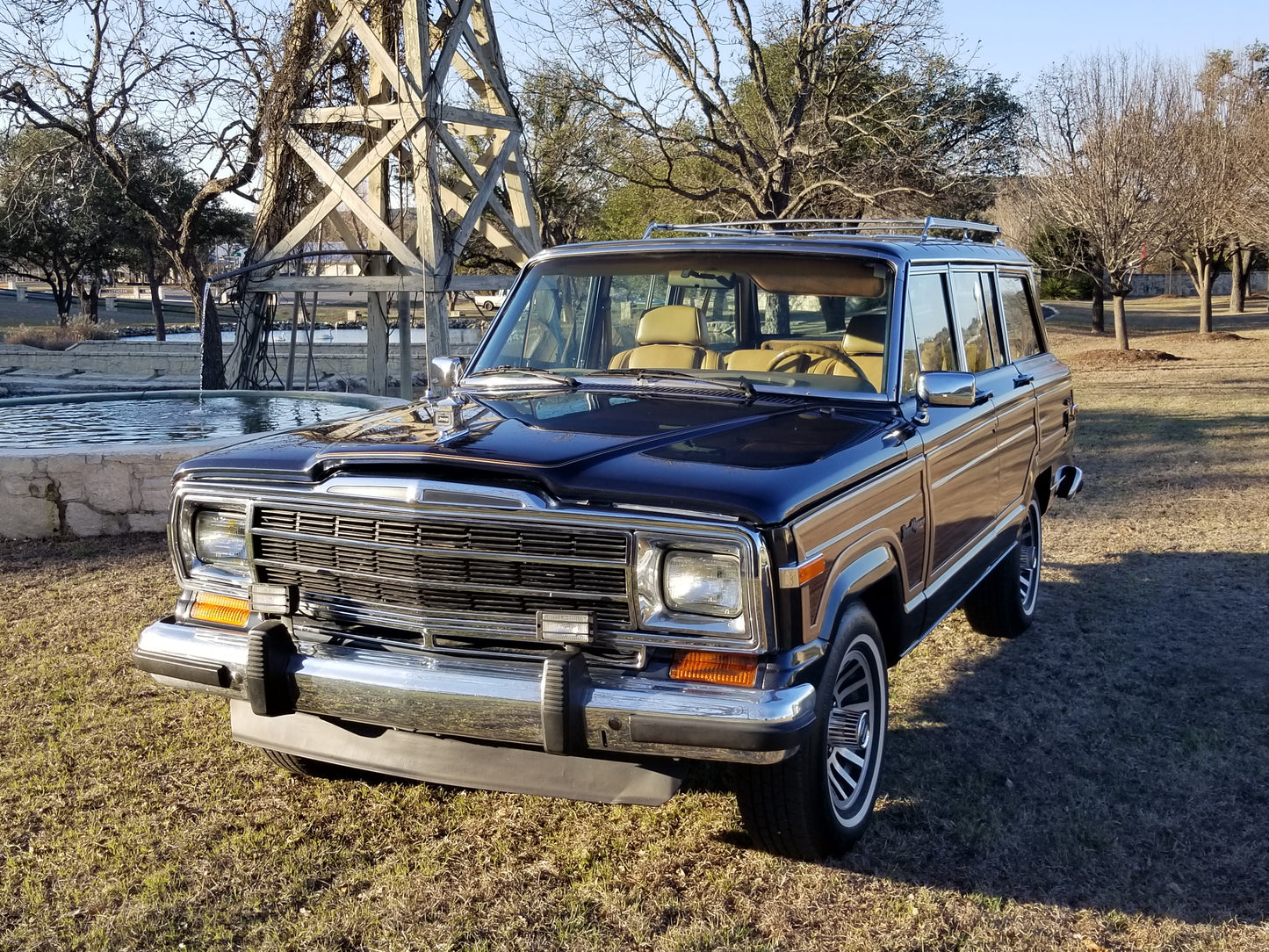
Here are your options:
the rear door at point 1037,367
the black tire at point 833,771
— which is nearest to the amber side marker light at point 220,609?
the black tire at point 833,771

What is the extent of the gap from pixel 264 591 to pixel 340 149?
36.4 ft

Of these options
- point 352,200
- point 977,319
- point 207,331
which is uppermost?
point 352,200

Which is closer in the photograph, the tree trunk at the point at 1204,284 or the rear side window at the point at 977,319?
the rear side window at the point at 977,319

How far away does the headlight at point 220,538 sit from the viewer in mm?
→ 3818

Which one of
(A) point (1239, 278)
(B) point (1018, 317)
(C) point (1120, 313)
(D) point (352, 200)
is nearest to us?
(B) point (1018, 317)

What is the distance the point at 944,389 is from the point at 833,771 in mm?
1453

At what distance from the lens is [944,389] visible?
4312mm

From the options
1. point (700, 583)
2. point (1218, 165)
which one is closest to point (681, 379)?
point (700, 583)

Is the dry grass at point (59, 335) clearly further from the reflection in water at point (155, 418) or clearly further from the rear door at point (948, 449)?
the rear door at point (948, 449)

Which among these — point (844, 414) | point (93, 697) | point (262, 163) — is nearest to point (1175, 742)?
point (844, 414)

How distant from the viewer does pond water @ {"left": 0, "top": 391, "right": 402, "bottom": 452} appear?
950 centimetres

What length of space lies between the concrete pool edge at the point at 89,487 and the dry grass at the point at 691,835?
7.00 ft

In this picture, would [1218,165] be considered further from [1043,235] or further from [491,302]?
[491,302]

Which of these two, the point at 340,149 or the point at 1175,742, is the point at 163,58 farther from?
the point at 1175,742
